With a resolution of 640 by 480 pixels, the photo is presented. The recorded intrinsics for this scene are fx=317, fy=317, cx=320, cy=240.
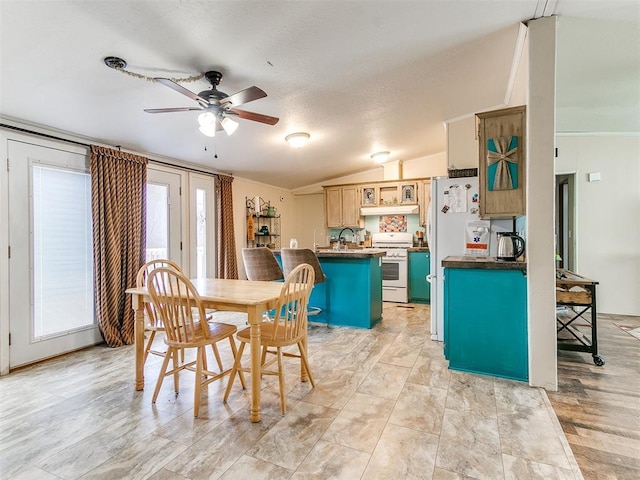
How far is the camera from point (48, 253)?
121 inches

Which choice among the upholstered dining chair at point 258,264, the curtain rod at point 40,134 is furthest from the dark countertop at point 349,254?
the curtain rod at point 40,134

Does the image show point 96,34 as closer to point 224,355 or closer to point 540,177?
point 224,355

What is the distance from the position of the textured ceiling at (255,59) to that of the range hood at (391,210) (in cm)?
215

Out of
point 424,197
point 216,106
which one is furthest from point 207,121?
point 424,197

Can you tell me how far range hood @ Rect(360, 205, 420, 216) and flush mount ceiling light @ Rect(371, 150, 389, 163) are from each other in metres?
0.87

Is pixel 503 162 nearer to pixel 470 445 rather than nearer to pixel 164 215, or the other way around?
pixel 470 445

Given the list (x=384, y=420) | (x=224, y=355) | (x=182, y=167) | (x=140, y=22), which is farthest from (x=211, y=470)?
(x=182, y=167)

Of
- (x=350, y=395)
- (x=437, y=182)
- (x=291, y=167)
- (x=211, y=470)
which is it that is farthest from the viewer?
(x=291, y=167)

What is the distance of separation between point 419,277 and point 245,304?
13.3 feet

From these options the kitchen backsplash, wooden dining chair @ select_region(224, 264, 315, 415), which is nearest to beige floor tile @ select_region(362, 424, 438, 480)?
wooden dining chair @ select_region(224, 264, 315, 415)

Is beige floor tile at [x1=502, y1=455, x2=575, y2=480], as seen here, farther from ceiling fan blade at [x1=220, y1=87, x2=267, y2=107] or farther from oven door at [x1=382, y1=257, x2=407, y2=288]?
oven door at [x1=382, y1=257, x2=407, y2=288]

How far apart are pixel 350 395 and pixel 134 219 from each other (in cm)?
306

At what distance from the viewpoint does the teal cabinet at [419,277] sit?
17.6ft

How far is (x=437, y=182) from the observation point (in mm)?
3445
